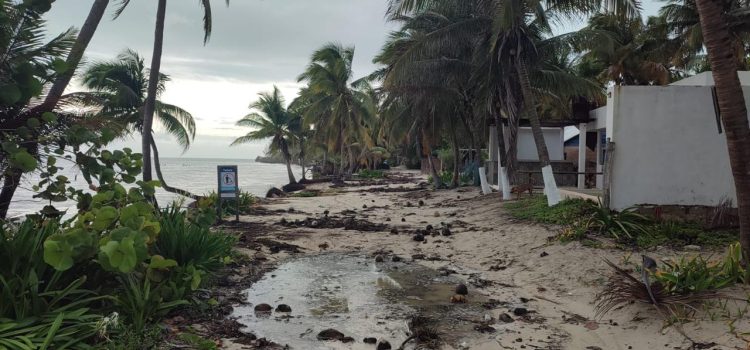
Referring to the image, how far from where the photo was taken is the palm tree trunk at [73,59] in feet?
16.6

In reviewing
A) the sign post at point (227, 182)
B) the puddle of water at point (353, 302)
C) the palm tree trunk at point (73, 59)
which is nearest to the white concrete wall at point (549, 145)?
the sign post at point (227, 182)

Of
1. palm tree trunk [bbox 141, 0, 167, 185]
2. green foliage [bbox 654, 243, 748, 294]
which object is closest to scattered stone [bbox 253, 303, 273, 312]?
green foliage [bbox 654, 243, 748, 294]

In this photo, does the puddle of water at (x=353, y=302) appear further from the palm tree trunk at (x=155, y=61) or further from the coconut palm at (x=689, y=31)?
the coconut palm at (x=689, y=31)

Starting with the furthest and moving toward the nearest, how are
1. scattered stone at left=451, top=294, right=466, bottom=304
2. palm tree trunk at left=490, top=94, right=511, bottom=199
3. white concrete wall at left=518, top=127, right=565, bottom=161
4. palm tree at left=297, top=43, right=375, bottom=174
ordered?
palm tree at left=297, top=43, right=375, bottom=174 → white concrete wall at left=518, top=127, right=565, bottom=161 → palm tree trunk at left=490, top=94, right=511, bottom=199 → scattered stone at left=451, top=294, right=466, bottom=304

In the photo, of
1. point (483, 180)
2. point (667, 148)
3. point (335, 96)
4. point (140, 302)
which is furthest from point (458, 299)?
point (335, 96)

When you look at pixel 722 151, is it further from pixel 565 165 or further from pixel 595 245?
pixel 565 165

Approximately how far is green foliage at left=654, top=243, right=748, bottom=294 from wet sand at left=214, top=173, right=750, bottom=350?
8.3 inches

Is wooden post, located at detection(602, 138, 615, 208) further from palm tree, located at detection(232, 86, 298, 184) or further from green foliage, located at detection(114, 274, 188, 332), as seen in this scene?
palm tree, located at detection(232, 86, 298, 184)

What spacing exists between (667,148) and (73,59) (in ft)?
29.0

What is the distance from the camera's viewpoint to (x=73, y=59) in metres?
4.98

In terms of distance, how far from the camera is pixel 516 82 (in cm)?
1580

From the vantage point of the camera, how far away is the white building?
28.5 ft

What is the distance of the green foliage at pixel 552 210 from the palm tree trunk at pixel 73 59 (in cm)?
809

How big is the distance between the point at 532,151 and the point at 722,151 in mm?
13306
